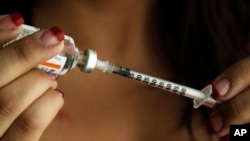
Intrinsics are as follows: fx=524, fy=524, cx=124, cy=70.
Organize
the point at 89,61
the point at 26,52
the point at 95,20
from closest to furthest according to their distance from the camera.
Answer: the point at 26,52 → the point at 89,61 → the point at 95,20

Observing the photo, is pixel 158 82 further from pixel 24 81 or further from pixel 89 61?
pixel 24 81

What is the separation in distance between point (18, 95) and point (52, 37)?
102mm

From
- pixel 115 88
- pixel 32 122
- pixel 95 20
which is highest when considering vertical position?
pixel 95 20

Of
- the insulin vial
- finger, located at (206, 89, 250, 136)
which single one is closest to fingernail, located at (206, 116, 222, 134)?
finger, located at (206, 89, 250, 136)

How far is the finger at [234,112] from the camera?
934mm

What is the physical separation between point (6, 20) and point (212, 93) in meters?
0.38

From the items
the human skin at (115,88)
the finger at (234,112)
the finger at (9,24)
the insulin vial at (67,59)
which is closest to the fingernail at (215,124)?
the finger at (234,112)

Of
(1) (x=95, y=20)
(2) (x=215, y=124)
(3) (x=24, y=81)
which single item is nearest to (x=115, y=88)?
(1) (x=95, y=20)

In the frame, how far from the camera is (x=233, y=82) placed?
0.92 meters

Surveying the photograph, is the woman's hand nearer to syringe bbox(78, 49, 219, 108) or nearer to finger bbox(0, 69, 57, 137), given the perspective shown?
syringe bbox(78, 49, 219, 108)

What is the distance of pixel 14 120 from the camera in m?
0.81

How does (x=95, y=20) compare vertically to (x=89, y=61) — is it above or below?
above

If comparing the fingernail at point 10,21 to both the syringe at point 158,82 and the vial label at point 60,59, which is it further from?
the syringe at point 158,82

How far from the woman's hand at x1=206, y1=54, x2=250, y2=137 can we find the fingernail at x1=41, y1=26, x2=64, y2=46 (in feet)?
0.99
